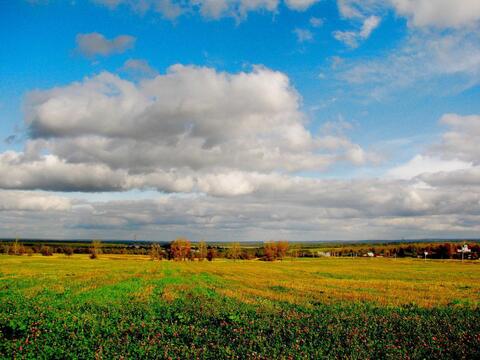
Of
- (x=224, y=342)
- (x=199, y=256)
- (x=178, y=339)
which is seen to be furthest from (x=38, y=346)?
(x=199, y=256)

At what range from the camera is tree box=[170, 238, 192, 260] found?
15700 cm

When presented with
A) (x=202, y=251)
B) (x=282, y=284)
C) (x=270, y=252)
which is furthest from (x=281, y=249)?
(x=282, y=284)

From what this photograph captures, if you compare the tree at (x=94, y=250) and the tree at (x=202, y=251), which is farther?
the tree at (x=202, y=251)

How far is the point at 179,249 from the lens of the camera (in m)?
157

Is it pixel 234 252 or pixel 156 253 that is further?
pixel 234 252

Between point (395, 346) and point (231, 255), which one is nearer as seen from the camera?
point (395, 346)

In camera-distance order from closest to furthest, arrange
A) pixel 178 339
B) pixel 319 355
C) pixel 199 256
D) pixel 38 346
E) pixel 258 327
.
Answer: pixel 319 355
pixel 38 346
pixel 178 339
pixel 258 327
pixel 199 256

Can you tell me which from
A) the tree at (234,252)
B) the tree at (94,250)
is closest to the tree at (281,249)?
the tree at (234,252)

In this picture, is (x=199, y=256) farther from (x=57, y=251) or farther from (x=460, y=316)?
(x=460, y=316)

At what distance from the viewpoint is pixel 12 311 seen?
1895 cm

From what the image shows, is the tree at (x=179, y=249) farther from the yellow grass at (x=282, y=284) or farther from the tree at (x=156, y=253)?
the yellow grass at (x=282, y=284)

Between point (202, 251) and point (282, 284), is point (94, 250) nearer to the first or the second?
point (202, 251)

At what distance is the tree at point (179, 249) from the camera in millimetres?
157000

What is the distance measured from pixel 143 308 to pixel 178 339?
7532mm
